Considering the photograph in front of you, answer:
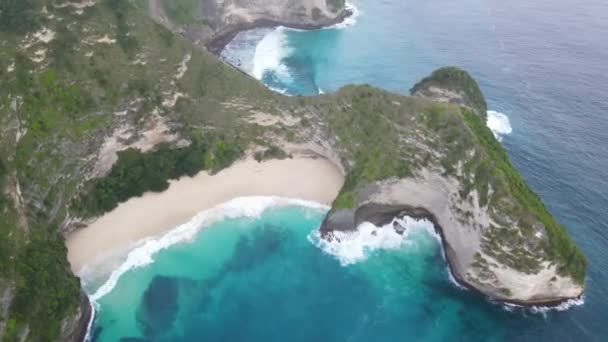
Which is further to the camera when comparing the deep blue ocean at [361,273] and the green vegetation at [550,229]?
the green vegetation at [550,229]

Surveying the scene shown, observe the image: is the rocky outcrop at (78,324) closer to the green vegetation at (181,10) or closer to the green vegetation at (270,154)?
the green vegetation at (270,154)

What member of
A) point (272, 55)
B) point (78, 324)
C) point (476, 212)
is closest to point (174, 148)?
point (78, 324)

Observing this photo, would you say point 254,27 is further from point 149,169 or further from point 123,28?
point 149,169

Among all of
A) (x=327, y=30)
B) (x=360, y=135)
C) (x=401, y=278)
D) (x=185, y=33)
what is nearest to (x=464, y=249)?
(x=401, y=278)

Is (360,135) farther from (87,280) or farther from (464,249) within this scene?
(87,280)

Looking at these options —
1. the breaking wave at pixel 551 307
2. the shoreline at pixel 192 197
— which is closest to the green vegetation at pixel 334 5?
the shoreline at pixel 192 197

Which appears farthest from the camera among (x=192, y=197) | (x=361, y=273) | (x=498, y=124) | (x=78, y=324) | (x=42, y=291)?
(x=498, y=124)
